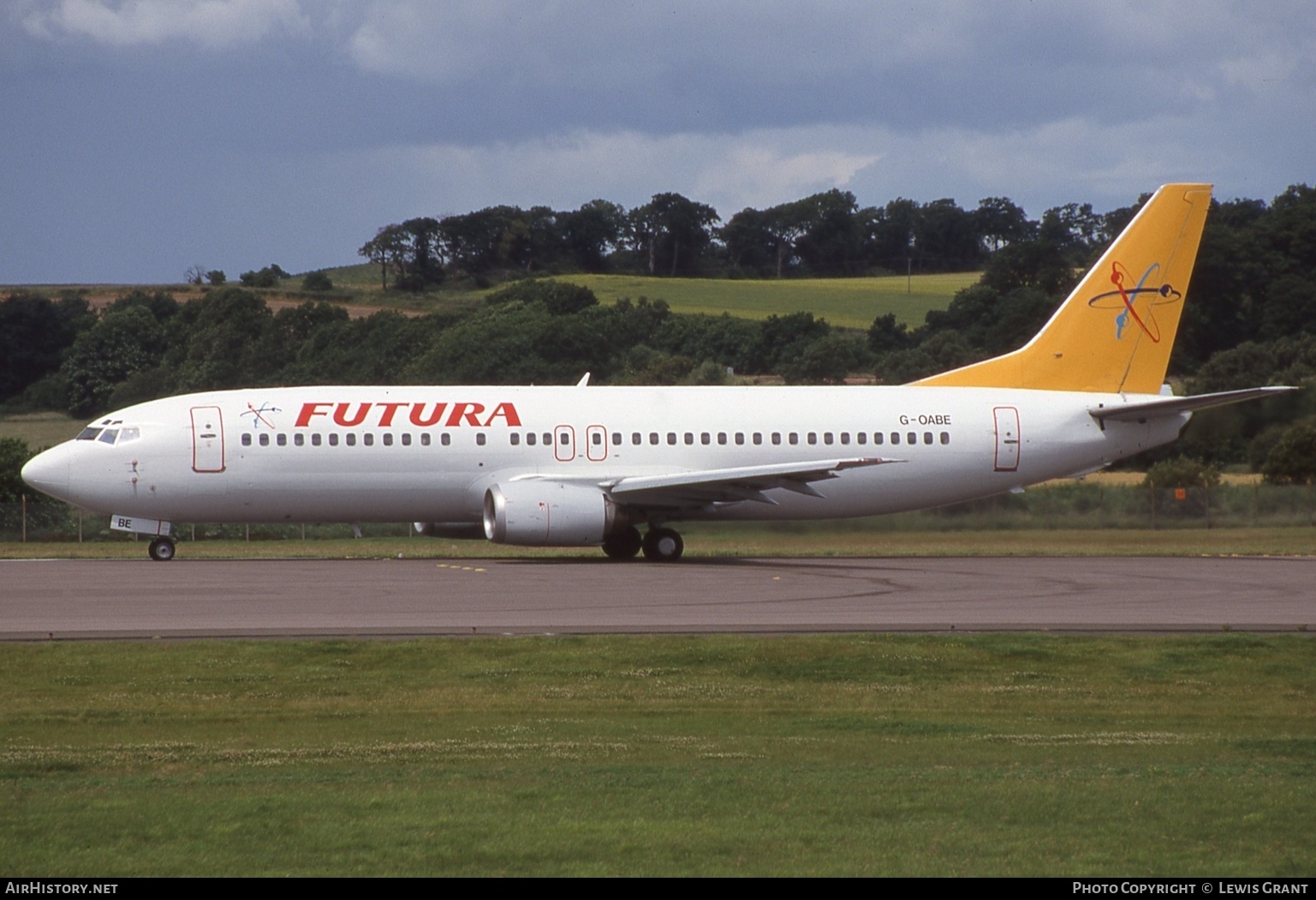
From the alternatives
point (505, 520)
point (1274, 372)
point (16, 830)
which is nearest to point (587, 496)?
point (505, 520)

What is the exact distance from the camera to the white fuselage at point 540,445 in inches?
1265

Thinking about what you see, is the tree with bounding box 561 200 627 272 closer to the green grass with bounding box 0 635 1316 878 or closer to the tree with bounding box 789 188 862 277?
the tree with bounding box 789 188 862 277

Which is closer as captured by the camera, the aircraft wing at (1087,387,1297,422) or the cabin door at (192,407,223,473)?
the cabin door at (192,407,223,473)

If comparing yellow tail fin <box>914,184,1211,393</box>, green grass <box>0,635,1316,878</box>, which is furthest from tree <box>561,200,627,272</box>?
green grass <box>0,635,1316,878</box>

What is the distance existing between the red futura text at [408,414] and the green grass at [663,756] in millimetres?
15151

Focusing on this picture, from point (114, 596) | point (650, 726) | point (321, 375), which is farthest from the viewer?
point (321, 375)

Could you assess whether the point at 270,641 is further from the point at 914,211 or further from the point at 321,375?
the point at 914,211

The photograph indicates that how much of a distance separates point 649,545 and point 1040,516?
10646mm

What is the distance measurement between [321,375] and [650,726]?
60.8m

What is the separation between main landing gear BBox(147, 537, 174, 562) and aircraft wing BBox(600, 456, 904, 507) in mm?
8923

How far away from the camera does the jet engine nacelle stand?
31.3m

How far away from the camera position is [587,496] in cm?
3198

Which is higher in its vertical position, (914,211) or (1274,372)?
(914,211)

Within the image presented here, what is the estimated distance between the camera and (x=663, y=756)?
1220 centimetres
